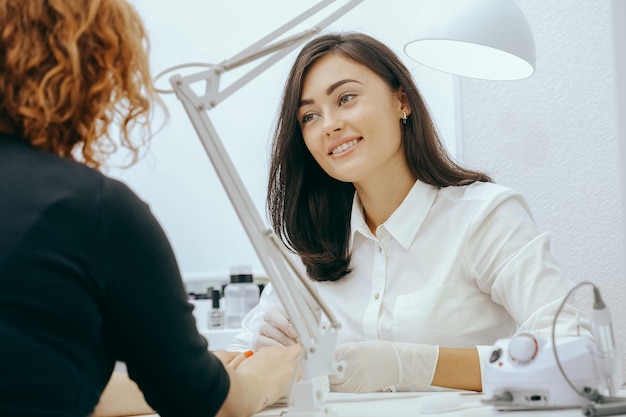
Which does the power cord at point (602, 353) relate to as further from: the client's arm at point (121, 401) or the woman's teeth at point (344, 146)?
the woman's teeth at point (344, 146)

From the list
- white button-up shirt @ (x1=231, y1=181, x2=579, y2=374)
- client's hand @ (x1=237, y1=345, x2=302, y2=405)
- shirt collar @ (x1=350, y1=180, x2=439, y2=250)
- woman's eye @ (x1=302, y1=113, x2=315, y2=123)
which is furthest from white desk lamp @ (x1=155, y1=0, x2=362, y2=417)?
woman's eye @ (x1=302, y1=113, x2=315, y2=123)

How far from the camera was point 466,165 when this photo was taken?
245 cm

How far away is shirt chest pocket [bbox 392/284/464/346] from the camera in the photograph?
170cm

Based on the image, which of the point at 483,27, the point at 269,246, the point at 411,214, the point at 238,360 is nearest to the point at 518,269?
the point at 411,214

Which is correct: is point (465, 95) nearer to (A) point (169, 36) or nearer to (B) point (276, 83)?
(B) point (276, 83)

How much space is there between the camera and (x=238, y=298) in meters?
2.54

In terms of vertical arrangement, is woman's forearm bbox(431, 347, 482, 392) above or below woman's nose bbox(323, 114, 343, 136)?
below

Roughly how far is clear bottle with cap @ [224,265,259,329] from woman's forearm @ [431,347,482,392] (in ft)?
3.58

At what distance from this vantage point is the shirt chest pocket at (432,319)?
170 centimetres

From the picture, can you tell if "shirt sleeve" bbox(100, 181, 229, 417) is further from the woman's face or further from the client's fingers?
the woman's face

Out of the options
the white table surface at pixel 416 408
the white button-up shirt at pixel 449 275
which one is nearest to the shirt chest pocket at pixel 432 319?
the white button-up shirt at pixel 449 275

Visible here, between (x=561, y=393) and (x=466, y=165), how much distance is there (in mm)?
1423

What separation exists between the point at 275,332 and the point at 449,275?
0.39m

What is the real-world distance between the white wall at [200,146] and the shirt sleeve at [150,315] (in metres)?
1.80
